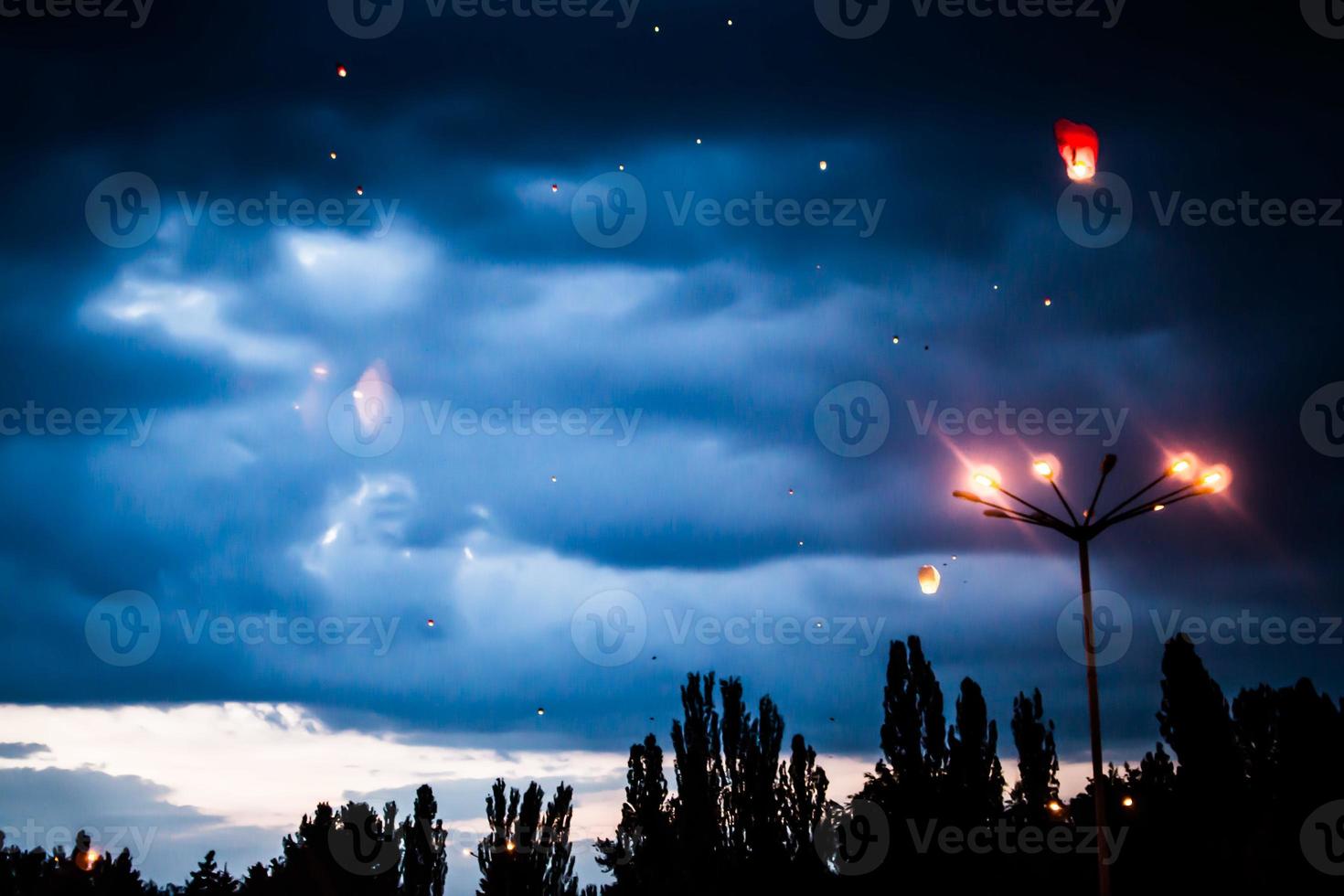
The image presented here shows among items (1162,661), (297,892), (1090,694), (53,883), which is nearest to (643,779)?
(297,892)

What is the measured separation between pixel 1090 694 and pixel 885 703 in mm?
36103

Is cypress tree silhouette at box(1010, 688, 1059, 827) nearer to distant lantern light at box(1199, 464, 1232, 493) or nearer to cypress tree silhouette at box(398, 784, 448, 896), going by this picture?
cypress tree silhouette at box(398, 784, 448, 896)

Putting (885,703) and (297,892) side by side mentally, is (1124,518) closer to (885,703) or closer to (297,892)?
(885,703)

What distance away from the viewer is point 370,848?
2266 inches

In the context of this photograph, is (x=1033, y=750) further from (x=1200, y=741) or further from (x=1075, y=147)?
(x=1075, y=147)

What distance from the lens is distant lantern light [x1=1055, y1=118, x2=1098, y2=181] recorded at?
1680 centimetres

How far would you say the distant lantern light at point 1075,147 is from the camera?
16797mm

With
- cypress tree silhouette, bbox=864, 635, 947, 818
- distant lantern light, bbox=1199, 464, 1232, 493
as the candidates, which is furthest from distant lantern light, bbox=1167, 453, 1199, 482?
cypress tree silhouette, bbox=864, 635, 947, 818

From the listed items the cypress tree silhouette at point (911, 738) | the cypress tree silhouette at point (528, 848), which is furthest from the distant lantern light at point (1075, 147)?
the cypress tree silhouette at point (528, 848)

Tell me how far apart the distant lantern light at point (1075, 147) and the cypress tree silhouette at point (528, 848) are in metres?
46.5

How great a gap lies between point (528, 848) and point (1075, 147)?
1875 inches

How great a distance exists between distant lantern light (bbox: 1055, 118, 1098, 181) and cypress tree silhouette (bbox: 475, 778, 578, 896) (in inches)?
1829

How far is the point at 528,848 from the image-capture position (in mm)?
55156

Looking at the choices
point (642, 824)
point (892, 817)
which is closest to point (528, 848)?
point (642, 824)
